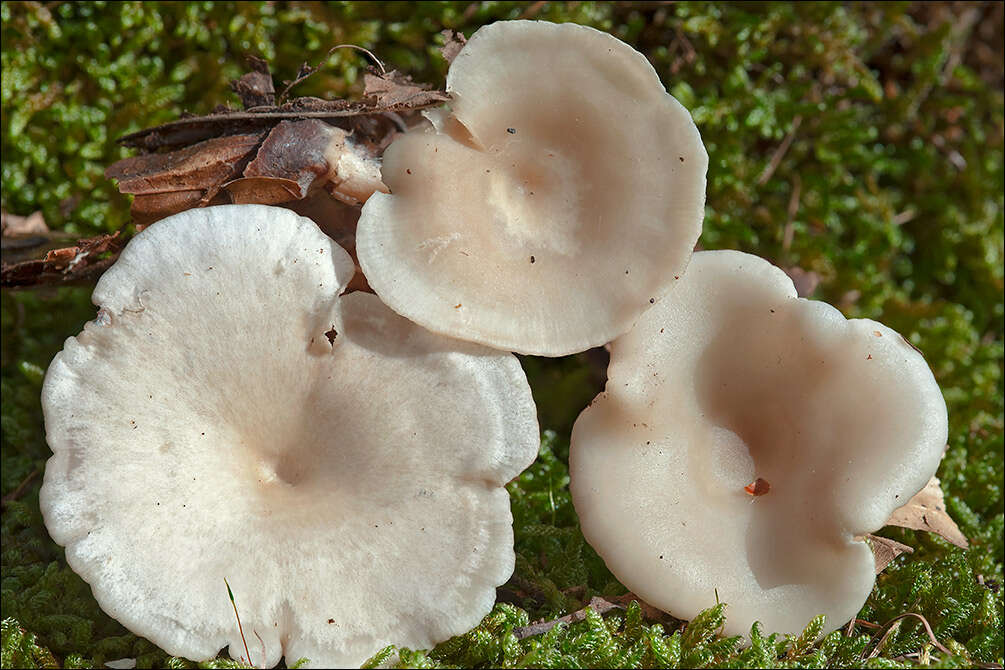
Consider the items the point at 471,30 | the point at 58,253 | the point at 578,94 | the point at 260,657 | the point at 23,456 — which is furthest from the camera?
Answer: the point at 471,30

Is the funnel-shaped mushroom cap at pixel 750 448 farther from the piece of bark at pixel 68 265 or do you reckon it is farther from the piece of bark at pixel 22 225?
the piece of bark at pixel 22 225

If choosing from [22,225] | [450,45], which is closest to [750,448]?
[450,45]

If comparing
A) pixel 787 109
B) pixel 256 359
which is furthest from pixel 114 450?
pixel 787 109

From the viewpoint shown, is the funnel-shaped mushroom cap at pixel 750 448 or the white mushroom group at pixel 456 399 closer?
the white mushroom group at pixel 456 399

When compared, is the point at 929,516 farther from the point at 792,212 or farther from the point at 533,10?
the point at 533,10

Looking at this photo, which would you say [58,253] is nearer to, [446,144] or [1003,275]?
[446,144]

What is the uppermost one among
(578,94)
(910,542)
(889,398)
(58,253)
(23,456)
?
(578,94)

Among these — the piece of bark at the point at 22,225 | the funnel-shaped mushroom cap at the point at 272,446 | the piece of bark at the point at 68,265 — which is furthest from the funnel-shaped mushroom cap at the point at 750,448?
the piece of bark at the point at 22,225
